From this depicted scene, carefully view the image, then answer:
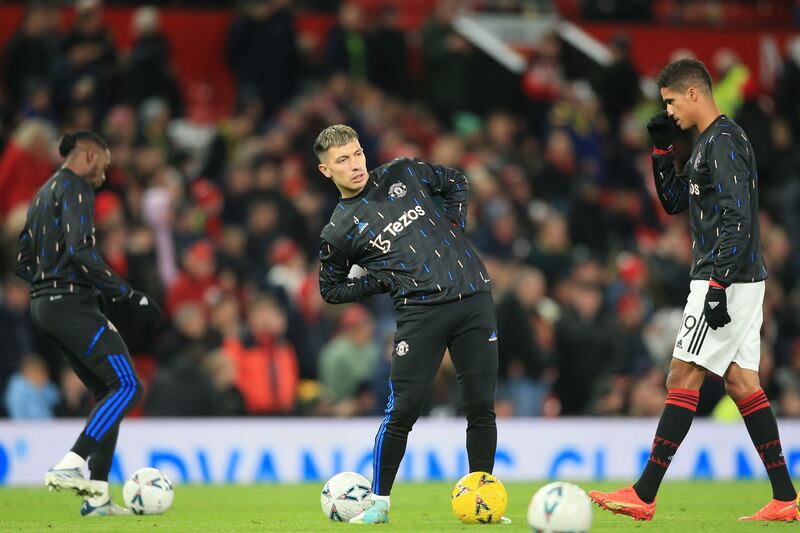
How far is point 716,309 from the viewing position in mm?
7484

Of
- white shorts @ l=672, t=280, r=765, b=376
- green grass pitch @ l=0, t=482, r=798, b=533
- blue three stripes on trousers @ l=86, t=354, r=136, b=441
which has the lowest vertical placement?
green grass pitch @ l=0, t=482, r=798, b=533

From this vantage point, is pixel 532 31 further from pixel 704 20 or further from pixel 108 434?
pixel 108 434

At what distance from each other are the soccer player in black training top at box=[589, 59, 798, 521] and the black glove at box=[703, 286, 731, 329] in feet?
0.05

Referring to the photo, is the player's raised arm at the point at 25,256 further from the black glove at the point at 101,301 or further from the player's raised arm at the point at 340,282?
the player's raised arm at the point at 340,282

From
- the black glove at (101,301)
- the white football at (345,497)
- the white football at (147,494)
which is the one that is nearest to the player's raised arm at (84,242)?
the black glove at (101,301)

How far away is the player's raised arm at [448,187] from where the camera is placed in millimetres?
8305

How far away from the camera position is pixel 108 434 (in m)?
8.81

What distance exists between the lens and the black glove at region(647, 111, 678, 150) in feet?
26.8

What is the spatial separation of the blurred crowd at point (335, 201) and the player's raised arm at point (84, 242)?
4614mm

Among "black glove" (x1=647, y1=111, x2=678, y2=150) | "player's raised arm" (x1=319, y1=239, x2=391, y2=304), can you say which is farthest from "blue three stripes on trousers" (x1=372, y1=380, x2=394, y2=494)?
"black glove" (x1=647, y1=111, x2=678, y2=150)

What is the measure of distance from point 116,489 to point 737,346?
20.0 ft

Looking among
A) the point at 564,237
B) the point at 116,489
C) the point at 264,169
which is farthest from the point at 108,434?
the point at 564,237

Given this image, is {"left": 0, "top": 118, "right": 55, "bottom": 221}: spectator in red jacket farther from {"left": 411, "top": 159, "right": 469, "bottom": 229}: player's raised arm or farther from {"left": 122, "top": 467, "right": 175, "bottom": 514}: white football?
{"left": 411, "top": 159, "right": 469, "bottom": 229}: player's raised arm

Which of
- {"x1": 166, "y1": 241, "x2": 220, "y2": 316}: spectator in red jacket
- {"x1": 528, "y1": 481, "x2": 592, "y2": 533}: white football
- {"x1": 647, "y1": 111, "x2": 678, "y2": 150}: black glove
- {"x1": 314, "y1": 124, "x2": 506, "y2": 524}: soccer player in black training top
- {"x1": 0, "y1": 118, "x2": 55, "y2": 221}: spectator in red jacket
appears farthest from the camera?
{"x1": 166, "y1": 241, "x2": 220, "y2": 316}: spectator in red jacket
